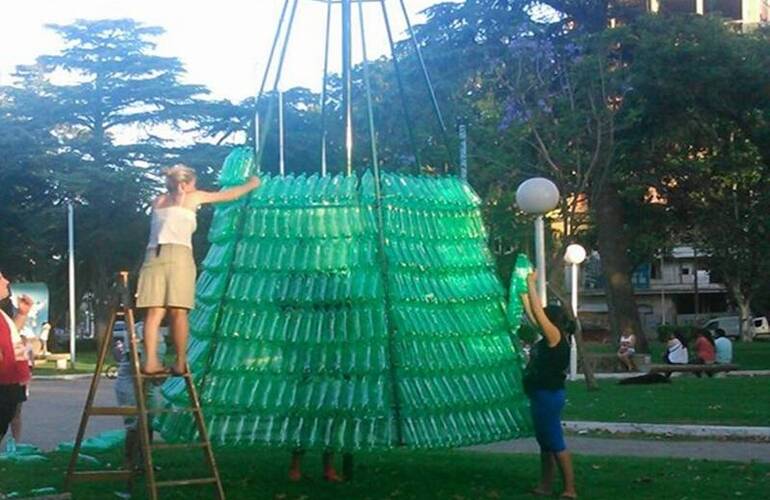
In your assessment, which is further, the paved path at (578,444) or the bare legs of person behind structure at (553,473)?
the paved path at (578,444)

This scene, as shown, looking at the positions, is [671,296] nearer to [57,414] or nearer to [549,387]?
[57,414]

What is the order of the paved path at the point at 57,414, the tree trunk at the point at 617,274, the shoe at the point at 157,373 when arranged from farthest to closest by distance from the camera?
the tree trunk at the point at 617,274 < the paved path at the point at 57,414 < the shoe at the point at 157,373

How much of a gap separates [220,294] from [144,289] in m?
1.56

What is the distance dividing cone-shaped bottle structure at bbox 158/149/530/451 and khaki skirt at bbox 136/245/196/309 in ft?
4.69

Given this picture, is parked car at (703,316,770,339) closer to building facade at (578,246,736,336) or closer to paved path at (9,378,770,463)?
building facade at (578,246,736,336)

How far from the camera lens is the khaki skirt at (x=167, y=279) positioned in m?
9.89

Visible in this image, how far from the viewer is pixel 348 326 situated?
11.0m

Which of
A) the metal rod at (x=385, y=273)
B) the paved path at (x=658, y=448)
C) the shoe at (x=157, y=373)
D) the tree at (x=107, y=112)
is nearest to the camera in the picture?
the shoe at (x=157, y=373)

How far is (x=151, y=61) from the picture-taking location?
2153 inches

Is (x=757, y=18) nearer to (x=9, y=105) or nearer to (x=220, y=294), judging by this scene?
(x=9, y=105)

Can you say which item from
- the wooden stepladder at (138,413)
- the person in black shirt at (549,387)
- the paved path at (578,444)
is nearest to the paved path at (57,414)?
the paved path at (578,444)

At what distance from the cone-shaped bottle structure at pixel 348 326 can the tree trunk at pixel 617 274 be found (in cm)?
2853

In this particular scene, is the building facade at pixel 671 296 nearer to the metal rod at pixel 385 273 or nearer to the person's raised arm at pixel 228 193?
the metal rod at pixel 385 273

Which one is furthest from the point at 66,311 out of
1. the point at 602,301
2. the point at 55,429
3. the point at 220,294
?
the point at 220,294
